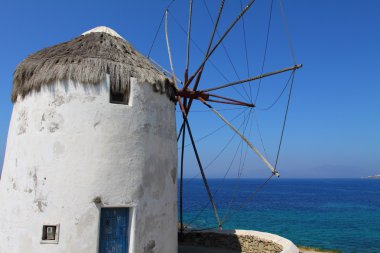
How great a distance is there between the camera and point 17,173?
306 inches

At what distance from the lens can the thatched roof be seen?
7691 millimetres

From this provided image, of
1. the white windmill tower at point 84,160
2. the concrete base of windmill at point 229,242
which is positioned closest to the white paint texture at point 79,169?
the white windmill tower at point 84,160

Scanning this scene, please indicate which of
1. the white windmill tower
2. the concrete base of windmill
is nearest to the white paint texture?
the white windmill tower

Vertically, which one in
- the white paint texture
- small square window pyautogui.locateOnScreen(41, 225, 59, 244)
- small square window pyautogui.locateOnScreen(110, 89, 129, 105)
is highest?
small square window pyautogui.locateOnScreen(110, 89, 129, 105)

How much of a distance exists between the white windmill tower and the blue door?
21 millimetres

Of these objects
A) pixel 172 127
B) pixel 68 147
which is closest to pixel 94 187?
pixel 68 147

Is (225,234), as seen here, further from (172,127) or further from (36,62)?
(36,62)

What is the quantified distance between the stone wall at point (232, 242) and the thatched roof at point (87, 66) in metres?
6.14

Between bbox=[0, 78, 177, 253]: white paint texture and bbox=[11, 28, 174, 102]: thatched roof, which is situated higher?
bbox=[11, 28, 174, 102]: thatched roof

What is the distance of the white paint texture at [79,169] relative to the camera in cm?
720

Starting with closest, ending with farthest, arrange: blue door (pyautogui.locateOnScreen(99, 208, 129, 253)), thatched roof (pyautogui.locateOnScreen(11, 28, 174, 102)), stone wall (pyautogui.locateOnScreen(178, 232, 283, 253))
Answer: blue door (pyautogui.locateOnScreen(99, 208, 129, 253))
thatched roof (pyautogui.locateOnScreen(11, 28, 174, 102))
stone wall (pyautogui.locateOnScreen(178, 232, 283, 253))

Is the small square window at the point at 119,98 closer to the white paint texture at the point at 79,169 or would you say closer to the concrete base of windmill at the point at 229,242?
the white paint texture at the point at 79,169

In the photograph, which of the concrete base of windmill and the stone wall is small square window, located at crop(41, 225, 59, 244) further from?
the stone wall

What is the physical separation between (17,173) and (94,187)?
194cm
